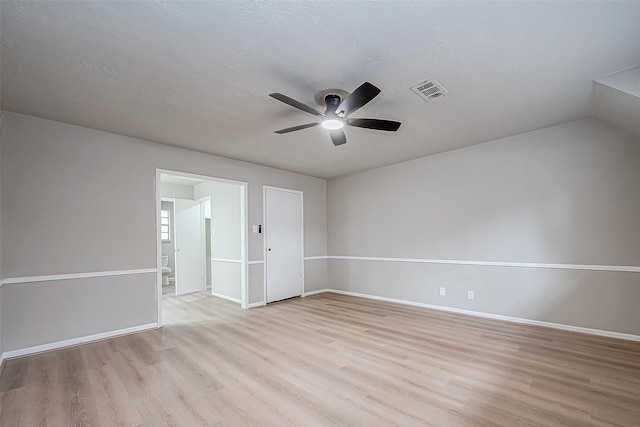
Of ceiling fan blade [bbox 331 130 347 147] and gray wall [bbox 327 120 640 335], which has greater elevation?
ceiling fan blade [bbox 331 130 347 147]

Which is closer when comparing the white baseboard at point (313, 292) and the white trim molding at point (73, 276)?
the white trim molding at point (73, 276)

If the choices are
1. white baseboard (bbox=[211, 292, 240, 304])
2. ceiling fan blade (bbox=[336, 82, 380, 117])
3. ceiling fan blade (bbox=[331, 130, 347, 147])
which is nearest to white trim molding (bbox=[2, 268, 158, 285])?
white baseboard (bbox=[211, 292, 240, 304])

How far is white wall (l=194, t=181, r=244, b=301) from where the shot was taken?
5.42 m

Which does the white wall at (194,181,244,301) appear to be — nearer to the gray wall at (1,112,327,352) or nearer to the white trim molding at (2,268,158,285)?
the gray wall at (1,112,327,352)

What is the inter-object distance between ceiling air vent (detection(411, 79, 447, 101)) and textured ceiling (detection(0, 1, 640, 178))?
8cm

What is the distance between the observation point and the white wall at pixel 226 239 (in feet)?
17.8

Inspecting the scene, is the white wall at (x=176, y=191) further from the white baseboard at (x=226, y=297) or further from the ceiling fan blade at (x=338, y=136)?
the ceiling fan blade at (x=338, y=136)

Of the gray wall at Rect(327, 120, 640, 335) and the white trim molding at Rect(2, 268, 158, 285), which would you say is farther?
the gray wall at Rect(327, 120, 640, 335)

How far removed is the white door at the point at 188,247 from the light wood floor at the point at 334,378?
104 inches

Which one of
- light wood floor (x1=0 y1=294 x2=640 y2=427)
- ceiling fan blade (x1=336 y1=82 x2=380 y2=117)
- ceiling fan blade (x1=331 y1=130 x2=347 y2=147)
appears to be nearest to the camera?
light wood floor (x1=0 y1=294 x2=640 y2=427)

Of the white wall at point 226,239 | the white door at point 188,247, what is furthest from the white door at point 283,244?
the white door at point 188,247

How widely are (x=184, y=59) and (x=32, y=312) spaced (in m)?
3.21

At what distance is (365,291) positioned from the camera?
18.8ft

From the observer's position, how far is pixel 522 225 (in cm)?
391
